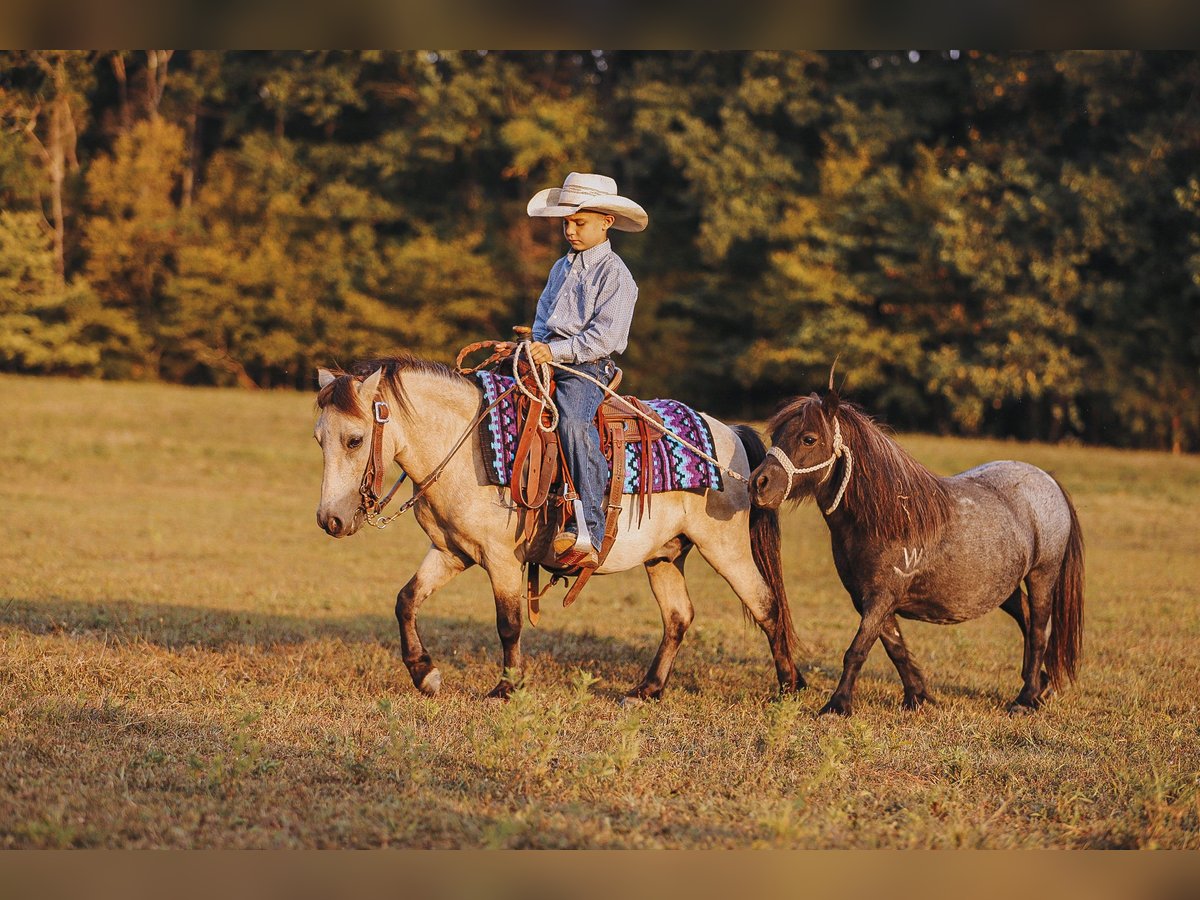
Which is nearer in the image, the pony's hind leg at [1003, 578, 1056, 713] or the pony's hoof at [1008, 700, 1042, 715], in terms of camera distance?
the pony's hoof at [1008, 700, 1042, 715]

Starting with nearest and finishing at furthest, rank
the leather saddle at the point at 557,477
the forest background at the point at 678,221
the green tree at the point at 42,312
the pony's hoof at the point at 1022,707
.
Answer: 1. the leather saddle at the point at 557,477
2. the pony's hoof at the point at 1022,707
3. the forest background at the point at 678,221
4. the green tree at the point at 42,312

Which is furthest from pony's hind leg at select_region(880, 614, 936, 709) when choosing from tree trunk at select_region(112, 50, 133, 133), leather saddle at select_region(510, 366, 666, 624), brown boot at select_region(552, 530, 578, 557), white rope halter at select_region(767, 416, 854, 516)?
tree trunk at select_region(112, 50, 133, 133)

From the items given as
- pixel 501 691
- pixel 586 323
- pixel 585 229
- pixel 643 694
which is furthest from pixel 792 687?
pixel 585 229

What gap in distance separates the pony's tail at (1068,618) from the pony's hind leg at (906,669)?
0.96 meters

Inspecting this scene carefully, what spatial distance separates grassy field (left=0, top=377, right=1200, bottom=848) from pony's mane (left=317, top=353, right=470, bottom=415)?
1740mm

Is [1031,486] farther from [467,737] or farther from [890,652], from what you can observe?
[467,737]

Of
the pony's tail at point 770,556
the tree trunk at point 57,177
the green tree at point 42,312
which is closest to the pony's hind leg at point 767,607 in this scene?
the pony's tail at point 770,556

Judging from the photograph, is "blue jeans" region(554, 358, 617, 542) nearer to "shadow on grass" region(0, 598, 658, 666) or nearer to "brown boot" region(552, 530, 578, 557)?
"brown boot" region(552, 530, 578, 557)

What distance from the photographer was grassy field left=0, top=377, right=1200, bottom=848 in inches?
195

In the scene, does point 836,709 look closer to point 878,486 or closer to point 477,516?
point 878,486

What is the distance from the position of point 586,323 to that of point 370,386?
4.44 ft

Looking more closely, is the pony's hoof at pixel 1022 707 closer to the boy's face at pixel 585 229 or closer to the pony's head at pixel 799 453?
the pony's head at pixel 799 453

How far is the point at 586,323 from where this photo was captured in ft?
23.8

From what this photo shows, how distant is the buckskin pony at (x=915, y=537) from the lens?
7.14 metres
